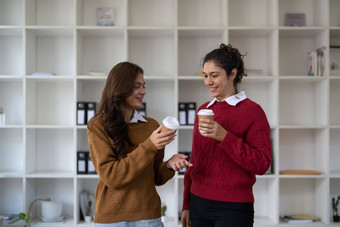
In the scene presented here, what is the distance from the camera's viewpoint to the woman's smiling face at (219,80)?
1797mm

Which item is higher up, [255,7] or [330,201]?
[255,7]

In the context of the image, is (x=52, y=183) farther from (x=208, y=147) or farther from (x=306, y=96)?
(x=306, y=96)

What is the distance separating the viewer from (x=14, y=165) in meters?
3.56

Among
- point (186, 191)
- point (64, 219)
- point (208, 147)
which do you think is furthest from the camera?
point (64, 219)

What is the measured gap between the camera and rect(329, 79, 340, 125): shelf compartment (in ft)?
11.8

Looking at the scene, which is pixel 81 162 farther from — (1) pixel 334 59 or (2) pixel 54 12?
(1) pixel 334 59

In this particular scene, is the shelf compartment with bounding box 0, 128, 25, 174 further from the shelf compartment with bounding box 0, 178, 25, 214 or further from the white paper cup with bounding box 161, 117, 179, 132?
the white paper cup with bounding box 161, 117, 179, 132

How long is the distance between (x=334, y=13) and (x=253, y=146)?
2.58m

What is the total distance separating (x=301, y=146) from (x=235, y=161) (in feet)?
7.29

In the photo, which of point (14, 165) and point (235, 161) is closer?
point (235, 161)

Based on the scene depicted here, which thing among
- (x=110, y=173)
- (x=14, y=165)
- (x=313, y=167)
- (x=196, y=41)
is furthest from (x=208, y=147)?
(x=14, y=165)

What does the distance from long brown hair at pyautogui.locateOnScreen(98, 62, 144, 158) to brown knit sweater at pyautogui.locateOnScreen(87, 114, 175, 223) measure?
32 mm

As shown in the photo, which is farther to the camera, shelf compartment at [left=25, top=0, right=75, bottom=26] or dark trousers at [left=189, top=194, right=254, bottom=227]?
shelf compartment at [left=25, top=0, right=75, bottom=26]

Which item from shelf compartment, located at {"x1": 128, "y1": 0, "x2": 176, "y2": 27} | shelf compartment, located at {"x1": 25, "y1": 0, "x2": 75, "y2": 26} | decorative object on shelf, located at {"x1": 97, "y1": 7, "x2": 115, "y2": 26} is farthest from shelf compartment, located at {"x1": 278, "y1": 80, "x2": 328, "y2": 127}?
shelf compartment, located at {"x1": 25, "y1": 0, "x2": 75, "y2": 26}
